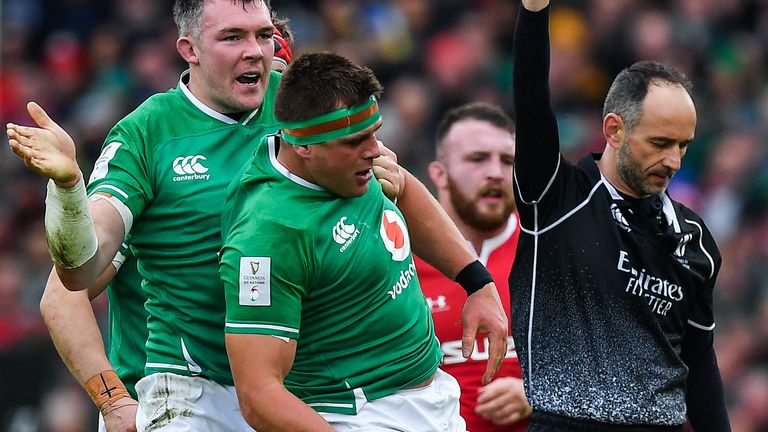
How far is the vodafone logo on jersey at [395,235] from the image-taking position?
174 inches

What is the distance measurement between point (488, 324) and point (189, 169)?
1164mm

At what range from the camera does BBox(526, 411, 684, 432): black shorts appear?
494 centimetres

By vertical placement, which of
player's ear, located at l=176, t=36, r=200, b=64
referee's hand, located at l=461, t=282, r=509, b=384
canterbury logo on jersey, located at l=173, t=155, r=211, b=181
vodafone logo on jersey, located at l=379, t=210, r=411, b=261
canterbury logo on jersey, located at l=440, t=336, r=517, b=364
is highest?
player's ear, located at l=176, t=36, r=200, b=64

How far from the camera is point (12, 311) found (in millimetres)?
11141

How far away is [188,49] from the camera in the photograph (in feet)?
16.3

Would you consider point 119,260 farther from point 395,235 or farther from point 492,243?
point 492,243

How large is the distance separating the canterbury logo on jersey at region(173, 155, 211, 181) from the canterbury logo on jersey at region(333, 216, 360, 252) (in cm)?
70

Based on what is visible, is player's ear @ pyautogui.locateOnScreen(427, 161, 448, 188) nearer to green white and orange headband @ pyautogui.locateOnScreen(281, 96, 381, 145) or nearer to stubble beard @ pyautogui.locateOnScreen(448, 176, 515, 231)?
stubble beard @ pyautogui.locateOnScreen(448, 176, 515, 231)

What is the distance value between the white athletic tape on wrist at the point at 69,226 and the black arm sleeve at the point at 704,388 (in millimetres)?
2305

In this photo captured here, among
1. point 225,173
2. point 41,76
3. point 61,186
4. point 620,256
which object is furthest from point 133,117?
point 41,76

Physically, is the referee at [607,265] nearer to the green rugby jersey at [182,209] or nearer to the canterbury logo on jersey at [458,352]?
the canterbury logo on jersey at [458,352]

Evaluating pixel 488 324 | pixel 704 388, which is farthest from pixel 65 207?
pixel 704 388

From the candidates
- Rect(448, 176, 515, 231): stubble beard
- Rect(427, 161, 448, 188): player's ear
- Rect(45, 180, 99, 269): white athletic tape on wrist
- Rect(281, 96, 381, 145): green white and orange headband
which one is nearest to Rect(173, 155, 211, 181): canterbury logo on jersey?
Rect(45, 180, 99, 269): white athletic tape on wrist

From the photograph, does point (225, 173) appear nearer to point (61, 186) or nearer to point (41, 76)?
point (61, 186)
